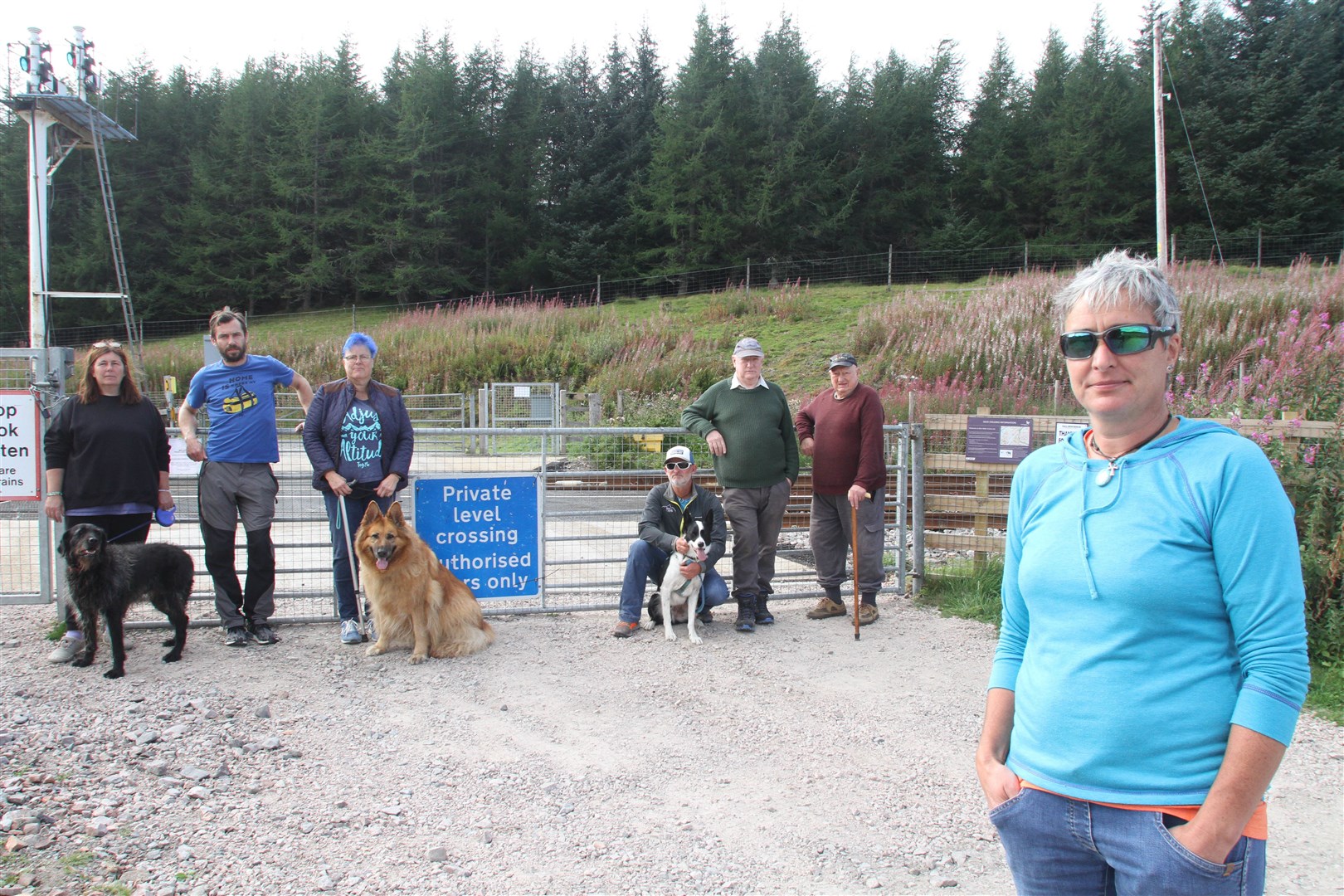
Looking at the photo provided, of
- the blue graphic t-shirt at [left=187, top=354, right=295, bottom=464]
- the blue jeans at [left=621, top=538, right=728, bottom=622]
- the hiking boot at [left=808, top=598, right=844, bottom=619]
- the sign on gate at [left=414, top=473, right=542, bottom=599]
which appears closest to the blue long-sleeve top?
the blue jeans at [left=621, top=538, right=728, bottom=622]

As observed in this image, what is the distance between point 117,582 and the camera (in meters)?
4.88

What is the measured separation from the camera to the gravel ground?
3.02 meters

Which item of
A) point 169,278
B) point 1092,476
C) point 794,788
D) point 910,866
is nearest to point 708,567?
point 794,788

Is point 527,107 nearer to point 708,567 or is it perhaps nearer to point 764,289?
point 764,289

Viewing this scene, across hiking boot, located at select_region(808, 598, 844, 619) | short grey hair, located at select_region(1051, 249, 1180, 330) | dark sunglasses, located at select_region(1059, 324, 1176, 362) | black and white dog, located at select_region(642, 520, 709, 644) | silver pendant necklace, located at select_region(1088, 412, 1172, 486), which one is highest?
short grey hair, located at select_region(1051, 249, 1180, 330)

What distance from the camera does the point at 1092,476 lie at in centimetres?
156

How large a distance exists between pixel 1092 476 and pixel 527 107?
52.5m

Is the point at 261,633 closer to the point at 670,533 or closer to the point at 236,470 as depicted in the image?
the point at 236,470

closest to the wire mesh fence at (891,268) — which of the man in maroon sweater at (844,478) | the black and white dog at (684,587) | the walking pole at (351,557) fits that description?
the man in maroon sweater at (844,478)

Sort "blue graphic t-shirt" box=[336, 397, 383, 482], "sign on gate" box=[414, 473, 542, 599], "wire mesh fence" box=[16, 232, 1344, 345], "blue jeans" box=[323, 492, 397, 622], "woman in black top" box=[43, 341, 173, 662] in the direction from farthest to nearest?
"wire mesh fence" box=[16, 232, 1344, 345]
"sign on gate" box=[414, 473, 542, 599]
"blue jeans" box=[323, 492, 397, 622]
"blue graphic t-shirt" box=[336, 397, 383, 482]
"woman in black top" box=[43, 341, 173, 662]

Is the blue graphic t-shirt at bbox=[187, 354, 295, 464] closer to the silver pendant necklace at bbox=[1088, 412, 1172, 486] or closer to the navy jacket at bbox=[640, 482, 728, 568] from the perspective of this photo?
the navy jacket at bbox=[640, 482, 728, 568]

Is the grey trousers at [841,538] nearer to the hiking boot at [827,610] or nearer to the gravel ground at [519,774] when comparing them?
the hiking boot at [827,610]

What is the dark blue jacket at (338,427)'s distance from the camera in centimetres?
553

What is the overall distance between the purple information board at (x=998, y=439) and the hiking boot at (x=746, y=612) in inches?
112
